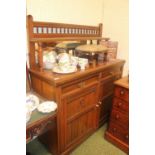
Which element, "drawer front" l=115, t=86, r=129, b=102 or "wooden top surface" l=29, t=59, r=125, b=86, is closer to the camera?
"wooden top surface" l=29, t=59, r=125, b=86

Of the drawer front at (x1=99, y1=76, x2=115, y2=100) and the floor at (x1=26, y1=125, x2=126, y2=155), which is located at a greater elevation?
the drawer front at (x1=99, y1=76, x2=115, y2=100)

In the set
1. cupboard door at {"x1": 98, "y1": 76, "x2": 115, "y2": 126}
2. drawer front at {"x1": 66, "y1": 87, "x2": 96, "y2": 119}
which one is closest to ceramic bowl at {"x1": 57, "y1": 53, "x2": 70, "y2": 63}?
drawer front at {"x1": 66, "y1": 87, "x2": 96, "y2": 119}

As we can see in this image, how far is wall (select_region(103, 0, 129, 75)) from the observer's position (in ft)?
6.26

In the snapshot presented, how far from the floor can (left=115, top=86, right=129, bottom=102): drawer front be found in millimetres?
590

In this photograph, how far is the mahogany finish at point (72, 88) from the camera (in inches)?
50.6

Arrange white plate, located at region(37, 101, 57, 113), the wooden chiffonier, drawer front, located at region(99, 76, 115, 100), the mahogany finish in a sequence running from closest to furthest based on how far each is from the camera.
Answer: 1. white plate, located at region(37, 101, 57, 113)
2. the mahogany finish
3. the wooden chiffonier
4. drawer front, located at region(99, 76, 115, 100)

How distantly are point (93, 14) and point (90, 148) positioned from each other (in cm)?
161

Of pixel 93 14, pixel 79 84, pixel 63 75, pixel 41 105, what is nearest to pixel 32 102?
pixel 41 105

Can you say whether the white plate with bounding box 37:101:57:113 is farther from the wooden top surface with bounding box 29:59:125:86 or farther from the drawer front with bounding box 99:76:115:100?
the drawer front with bounding box 99:76:115:100

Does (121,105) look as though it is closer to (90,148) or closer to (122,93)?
(122,93)

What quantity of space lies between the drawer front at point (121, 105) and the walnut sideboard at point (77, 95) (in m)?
0.20
